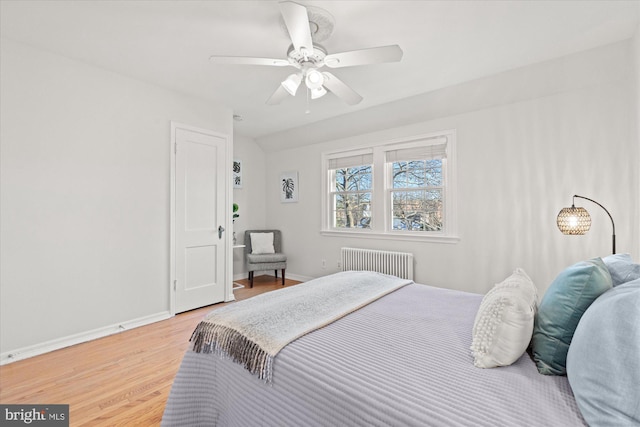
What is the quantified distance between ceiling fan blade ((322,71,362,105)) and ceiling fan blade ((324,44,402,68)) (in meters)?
0.20

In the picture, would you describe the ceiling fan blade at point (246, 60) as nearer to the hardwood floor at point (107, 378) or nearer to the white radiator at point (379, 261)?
the hardwood floor at point (107, 378)

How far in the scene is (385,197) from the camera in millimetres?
4145

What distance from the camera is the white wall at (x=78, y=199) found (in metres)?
2.37

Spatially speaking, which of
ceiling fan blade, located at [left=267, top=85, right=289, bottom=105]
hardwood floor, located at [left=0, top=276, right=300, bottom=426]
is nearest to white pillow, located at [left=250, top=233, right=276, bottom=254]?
hardwood floor, located at [left=0, top=276, right=300, bottom=426]

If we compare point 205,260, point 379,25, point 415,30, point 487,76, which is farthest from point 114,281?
point 487,76

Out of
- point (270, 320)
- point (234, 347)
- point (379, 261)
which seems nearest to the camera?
point (234, 347)

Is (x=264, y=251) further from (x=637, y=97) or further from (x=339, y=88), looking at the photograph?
(x=637, y=97)

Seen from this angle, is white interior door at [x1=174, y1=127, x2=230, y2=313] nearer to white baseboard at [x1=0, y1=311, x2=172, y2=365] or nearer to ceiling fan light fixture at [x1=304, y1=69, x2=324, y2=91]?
white baseboard at [x1=0, y1=311, x2=172, y2=365]

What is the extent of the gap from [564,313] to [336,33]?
224 centimetres

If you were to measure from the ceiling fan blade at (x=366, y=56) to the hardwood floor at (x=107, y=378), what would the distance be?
2.48 metres

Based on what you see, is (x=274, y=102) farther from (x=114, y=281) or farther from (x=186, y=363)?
(x=114, y=281)

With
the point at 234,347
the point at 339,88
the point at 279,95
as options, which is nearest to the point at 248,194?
the point at 279,95

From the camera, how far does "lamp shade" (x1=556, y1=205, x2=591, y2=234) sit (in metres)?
2.35

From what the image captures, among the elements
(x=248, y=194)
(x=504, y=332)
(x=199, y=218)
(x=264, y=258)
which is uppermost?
(x=248, y=194)
